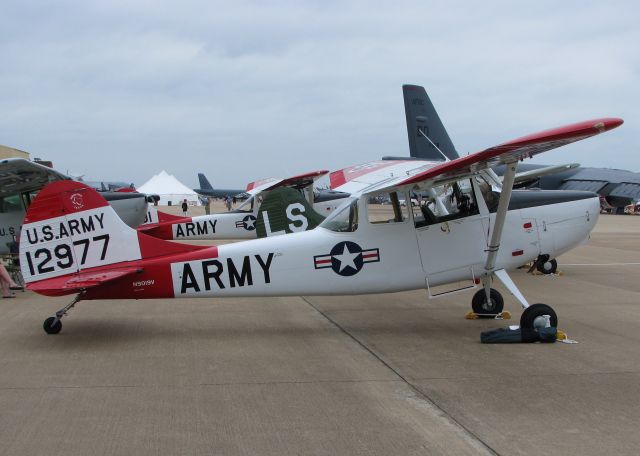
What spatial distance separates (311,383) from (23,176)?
909 centimetres

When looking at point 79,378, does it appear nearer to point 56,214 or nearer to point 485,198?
point 56,214

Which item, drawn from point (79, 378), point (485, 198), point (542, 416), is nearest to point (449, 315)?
point (485, 198)

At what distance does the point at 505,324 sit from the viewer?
8523mm

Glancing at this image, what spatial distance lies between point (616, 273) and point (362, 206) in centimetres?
897

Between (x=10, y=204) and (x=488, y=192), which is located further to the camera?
(x=10, y=204)

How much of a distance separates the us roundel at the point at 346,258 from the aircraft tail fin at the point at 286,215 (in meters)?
4.43

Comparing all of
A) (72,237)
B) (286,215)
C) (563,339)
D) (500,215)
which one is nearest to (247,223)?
(286,215)

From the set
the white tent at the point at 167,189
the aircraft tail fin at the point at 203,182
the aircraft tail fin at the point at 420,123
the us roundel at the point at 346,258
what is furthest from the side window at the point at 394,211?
the aircraft tail fin at the point at 203,182

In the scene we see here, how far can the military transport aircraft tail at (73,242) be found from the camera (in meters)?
7.34

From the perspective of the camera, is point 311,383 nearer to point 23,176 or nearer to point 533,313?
point 533,313

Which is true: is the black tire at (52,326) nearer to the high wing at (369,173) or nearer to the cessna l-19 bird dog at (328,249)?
the cessna l-19 bird dog at (328,249)

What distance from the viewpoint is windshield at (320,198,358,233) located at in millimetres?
7988

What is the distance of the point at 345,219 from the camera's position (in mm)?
8023

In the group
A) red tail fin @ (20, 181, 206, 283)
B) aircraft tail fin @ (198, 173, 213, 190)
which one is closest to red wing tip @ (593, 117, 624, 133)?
red tail fin @ (20, 181, 206, 283)
